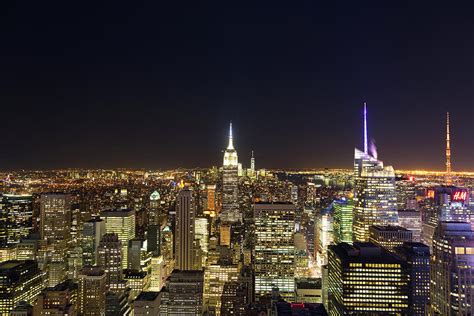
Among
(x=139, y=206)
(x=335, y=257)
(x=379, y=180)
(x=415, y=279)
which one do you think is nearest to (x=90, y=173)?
(x=139, y=206)

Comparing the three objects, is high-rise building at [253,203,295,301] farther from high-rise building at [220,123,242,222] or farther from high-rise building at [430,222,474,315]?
high-rise building at [220,123,242,222]

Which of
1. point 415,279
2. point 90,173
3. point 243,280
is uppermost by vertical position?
point 90,173

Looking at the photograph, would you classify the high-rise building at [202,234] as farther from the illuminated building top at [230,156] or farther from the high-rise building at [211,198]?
the illuminated building top at [230,156]

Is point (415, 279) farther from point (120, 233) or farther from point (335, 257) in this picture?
point (120, 233)

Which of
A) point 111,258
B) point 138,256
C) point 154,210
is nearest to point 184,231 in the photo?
point 138,256

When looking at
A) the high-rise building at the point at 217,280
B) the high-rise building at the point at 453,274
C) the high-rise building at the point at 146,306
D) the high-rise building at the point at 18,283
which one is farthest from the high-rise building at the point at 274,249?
the high-rise building at the point at 453,274

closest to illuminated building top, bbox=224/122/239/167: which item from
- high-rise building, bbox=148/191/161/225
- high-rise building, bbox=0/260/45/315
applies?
high-rise building, bbox=148/191/161/225

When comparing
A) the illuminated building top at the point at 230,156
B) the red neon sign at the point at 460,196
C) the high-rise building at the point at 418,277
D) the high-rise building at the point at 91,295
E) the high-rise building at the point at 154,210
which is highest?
the illuminated building top at the point at 230,156
